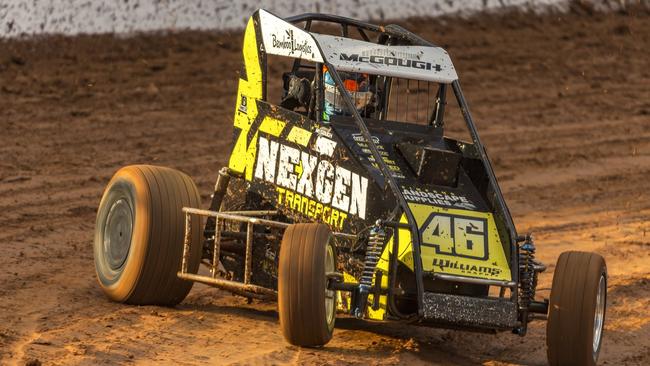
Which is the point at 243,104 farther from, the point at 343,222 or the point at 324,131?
the point at 343,222

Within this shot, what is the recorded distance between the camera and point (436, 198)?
346 inches

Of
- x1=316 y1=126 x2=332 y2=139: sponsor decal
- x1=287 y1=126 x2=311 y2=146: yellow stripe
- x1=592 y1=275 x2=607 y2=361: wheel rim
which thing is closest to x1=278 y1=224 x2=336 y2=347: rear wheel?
x1=316 y1=126 x2=332 y2=139: sponsor decal

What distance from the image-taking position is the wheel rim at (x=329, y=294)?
8062 mm

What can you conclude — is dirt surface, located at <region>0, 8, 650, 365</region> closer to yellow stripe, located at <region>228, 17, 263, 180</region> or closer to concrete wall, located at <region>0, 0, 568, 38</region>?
concrete wall, located at <region>0, 0, 568, 38</region>

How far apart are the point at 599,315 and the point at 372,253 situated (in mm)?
1528

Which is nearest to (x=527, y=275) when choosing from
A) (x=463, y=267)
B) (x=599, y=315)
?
(x=463, y=267)

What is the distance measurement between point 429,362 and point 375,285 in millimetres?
584

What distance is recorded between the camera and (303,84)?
384 inches

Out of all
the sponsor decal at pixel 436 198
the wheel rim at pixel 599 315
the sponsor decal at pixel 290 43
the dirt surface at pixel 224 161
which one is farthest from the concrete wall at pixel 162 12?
the wheel rim at pixel 599 315

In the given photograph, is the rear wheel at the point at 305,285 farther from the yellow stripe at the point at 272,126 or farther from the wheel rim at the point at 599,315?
the wheel rim at the point at 599,315

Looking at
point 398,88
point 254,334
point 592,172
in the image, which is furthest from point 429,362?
point 398,88

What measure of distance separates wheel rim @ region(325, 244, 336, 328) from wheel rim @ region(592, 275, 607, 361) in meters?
1.56

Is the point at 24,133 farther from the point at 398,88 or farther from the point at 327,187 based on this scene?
the point at 327,187

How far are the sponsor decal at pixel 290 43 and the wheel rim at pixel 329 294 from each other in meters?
1.74
